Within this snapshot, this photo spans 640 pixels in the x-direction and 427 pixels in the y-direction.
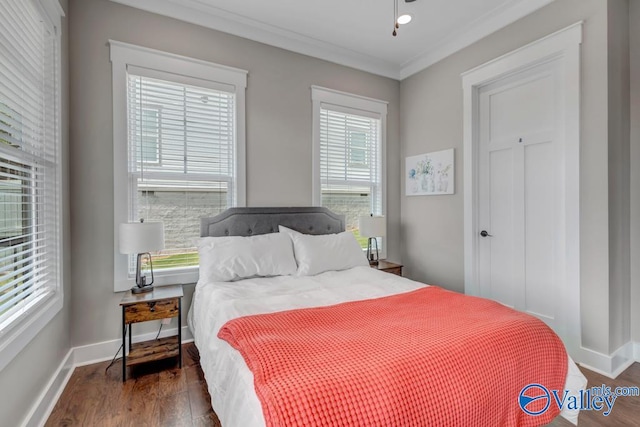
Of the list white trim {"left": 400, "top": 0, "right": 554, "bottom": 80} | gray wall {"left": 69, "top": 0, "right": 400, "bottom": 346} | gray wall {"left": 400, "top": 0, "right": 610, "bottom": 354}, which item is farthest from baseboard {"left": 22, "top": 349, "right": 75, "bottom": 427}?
white trim {"left": 400, "top": 0, "right": 554, "bottom": 80}

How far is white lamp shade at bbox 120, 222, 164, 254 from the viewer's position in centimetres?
233

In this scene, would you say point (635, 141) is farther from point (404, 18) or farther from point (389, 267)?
→ point (389, 267)

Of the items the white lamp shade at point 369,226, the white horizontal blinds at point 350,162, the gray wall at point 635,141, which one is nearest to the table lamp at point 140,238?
the white horizontal blinds at point 350,162

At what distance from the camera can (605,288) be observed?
2311 millimetres

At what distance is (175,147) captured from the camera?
9.29 ft

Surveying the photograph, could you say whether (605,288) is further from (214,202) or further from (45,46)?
(45,46)

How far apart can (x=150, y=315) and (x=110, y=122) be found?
1.59 meters

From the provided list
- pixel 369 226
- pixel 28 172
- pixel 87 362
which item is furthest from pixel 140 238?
pixel 369 226

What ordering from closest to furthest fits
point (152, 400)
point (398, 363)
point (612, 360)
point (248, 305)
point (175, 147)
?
point (398, 363)
point (248, 305)
point (152, 400)
point (612, 360)
point (175, 147)

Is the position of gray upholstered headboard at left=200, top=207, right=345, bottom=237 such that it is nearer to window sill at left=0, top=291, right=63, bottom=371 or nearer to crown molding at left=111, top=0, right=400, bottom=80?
window sill at left=0, top=291, right=63, bottom=371

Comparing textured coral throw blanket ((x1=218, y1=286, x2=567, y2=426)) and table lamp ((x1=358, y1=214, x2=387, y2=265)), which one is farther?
table lamp ((x1=358, y1=214, x2=387, y2=265))

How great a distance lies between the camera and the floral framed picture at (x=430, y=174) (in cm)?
347

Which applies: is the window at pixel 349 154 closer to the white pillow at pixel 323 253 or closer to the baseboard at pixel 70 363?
the white pillow at pixel 323 253

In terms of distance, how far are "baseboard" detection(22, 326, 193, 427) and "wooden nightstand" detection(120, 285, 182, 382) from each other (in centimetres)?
23
